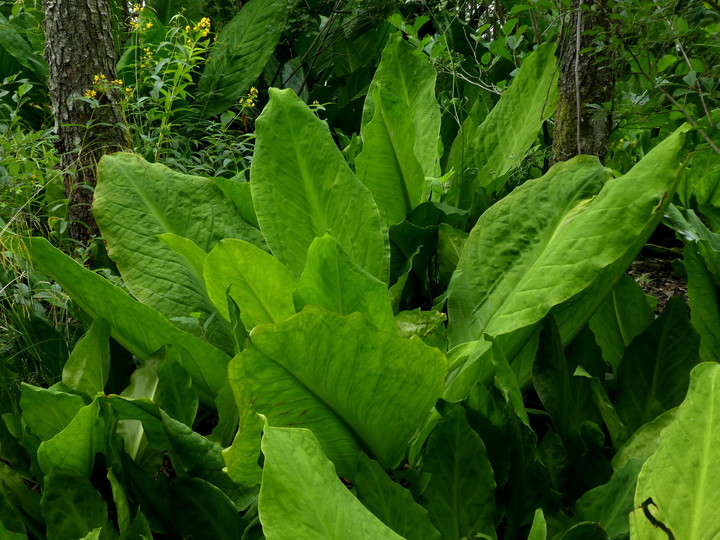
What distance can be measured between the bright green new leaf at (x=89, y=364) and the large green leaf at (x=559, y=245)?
0.65m

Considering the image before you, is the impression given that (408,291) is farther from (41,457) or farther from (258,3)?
(258,3)

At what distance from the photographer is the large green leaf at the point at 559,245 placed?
1.11 metres

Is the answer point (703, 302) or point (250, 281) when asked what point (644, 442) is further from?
point (250, 281)

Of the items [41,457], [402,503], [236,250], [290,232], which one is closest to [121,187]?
[290,232]

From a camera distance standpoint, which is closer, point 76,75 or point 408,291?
point 408,291

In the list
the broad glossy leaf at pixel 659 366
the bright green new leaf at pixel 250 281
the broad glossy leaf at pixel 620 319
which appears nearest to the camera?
the bright green new leaf at pixel 250 281

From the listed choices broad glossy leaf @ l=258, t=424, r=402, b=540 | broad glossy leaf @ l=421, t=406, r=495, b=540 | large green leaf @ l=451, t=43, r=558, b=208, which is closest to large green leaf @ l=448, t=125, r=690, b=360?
broad glossy leaf @ l=421, t=406, r=495, b=540

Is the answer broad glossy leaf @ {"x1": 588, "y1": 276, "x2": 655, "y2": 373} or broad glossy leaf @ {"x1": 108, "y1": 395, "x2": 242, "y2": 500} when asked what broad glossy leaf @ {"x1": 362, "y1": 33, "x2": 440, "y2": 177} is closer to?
broad glossy leaf @ {"x1": 588, "y1": 276, "x2": 655, "y2": 373}

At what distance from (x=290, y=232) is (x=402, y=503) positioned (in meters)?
0.66

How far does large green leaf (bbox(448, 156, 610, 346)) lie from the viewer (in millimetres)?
1279

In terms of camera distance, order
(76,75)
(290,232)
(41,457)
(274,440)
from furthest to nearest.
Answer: (76,75)
(290,232)
(41,457)
(274,440)

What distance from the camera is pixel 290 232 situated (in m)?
1.45

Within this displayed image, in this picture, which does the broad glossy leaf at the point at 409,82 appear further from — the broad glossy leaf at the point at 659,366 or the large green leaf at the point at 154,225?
the broad glossy leaf at the point at 659,366

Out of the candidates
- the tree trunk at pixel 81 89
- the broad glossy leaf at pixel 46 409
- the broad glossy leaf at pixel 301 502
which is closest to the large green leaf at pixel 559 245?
the broad glossy leaf at pixel 301 502
